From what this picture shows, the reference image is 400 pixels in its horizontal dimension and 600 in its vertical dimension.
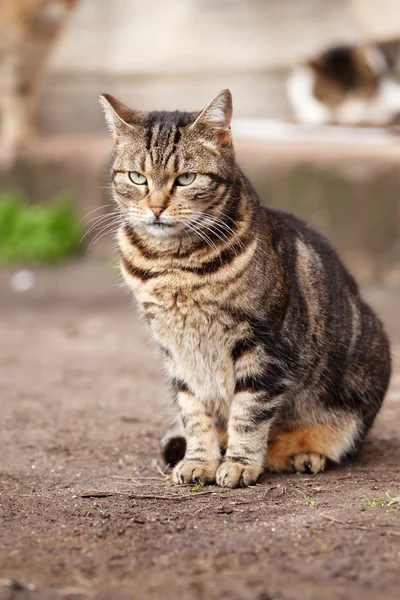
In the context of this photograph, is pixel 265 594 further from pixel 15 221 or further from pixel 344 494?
pixel 15 221

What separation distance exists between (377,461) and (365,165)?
4231mm

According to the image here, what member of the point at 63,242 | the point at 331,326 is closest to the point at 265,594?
the point at 331,326

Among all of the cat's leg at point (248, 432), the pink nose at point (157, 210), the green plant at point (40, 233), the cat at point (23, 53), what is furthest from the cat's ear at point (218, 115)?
the green plant at point (40, 233)

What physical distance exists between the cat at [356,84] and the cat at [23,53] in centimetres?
233

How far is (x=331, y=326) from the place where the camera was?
3.62 meters

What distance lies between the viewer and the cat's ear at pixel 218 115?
11.0 ft

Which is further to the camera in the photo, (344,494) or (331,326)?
(331,326)

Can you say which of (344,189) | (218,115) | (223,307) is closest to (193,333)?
(223,307)

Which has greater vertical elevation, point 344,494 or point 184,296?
point 184,296

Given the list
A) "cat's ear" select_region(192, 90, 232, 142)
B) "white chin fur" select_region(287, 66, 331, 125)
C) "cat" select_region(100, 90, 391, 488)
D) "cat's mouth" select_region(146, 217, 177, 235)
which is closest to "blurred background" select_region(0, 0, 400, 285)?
"white chin fur" select_region(287, 66, 331, 125)

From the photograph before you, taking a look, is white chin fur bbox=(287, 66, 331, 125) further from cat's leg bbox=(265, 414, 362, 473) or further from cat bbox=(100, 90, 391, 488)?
cat's leg bbox=(265, 414, 362, 473)

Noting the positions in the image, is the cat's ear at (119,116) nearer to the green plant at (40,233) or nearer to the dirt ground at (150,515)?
the dirt ground at (150,515)

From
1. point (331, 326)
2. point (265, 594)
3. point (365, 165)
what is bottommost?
point (265, 594)

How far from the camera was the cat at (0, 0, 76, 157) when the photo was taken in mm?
8094
